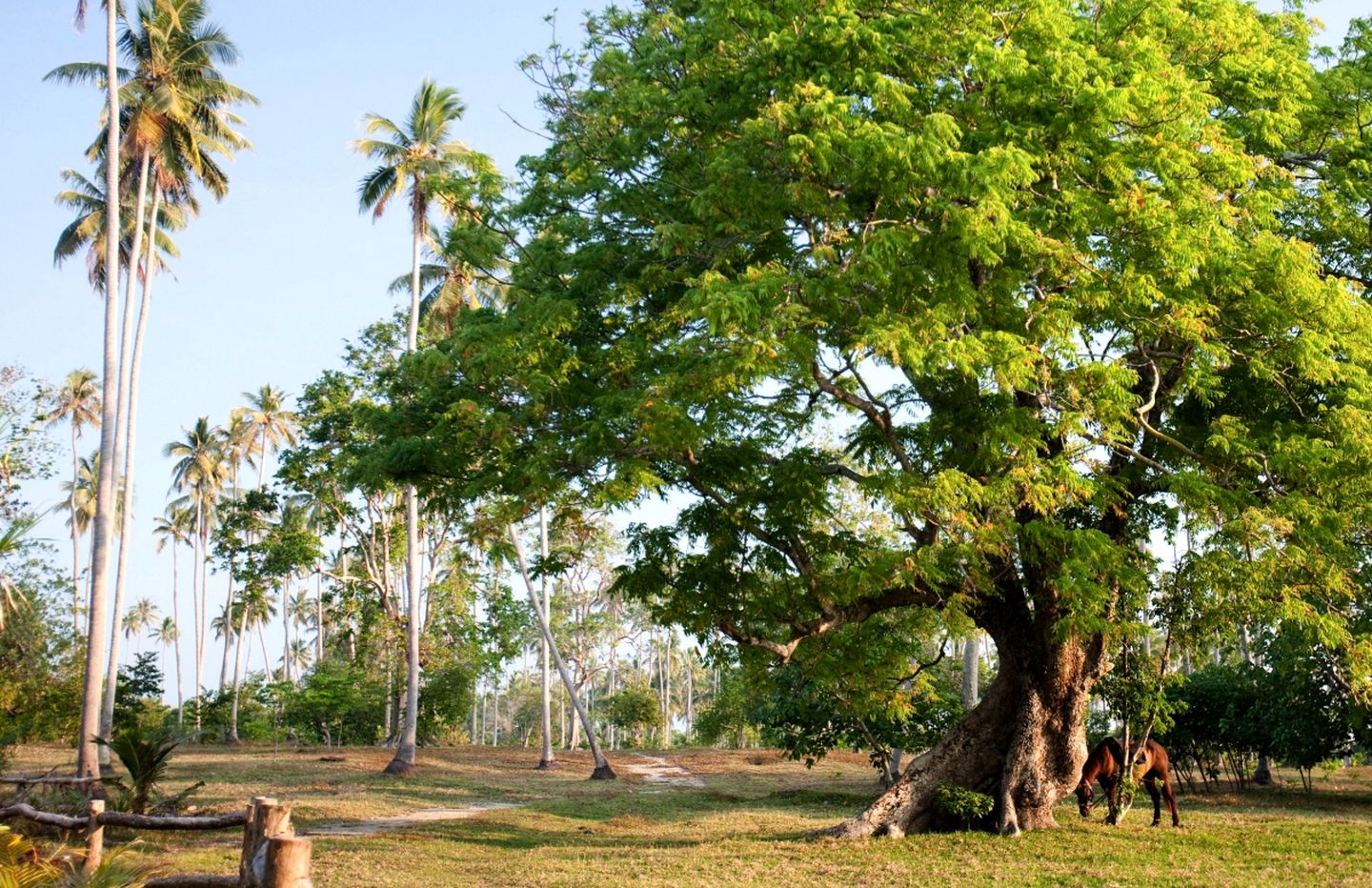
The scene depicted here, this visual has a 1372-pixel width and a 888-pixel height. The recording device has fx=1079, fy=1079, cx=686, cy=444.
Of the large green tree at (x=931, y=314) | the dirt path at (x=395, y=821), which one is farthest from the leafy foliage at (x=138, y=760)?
the large green tree at (x=931, y=314)

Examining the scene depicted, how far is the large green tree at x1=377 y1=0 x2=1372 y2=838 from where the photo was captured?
954 centimetres

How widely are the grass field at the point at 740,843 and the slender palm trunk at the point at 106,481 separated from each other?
7.63ft

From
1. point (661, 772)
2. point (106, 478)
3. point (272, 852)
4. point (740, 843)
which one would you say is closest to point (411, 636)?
point (661, 772)

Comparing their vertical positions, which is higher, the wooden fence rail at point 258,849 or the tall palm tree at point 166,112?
the tall palm tree at point 166,112

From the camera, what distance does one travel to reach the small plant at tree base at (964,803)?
41.9 ft

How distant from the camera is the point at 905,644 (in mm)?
13414

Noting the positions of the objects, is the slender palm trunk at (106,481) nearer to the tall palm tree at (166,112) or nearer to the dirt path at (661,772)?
the tall palm tree at (166,112)

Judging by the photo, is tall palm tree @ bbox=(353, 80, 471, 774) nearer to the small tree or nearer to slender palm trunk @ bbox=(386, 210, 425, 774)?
slender palm trunk @ bbox=(386, 210, 425, 774)

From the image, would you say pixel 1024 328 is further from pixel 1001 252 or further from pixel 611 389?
pixel 611 389

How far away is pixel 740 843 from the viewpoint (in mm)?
12758

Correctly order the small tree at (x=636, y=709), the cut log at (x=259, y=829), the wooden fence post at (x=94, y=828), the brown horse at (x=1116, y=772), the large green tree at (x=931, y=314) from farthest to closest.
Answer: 1. the small tree at (x=636, y=709)
2. the brown horse at (x=1116, y=772)
3. the large green tree at (x=931, y=314)
4. the wooden fence post at (x=94, y=828)
5. the cut log at (x=259, y=829)

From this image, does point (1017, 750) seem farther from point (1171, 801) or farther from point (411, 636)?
point (411, 636)

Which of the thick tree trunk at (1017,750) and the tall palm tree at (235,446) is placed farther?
the tall palm tree at (235,446)

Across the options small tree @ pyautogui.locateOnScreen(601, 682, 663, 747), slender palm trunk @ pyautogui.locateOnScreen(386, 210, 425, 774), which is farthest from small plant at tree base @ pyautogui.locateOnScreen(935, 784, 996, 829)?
small tree @ pyautogui.locateOnScreen(601, 682, 663, 747)
